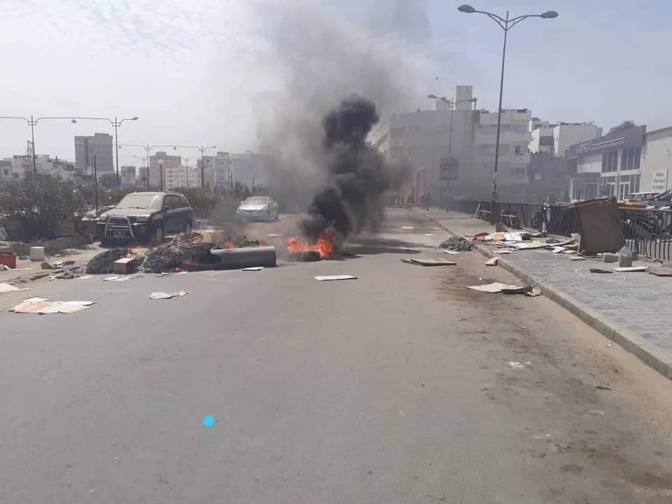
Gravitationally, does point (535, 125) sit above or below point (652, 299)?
above

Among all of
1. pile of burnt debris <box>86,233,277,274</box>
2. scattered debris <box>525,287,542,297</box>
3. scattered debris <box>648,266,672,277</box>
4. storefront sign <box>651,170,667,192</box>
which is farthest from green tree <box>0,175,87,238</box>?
storefront sign <box>651,170,667,192</box>

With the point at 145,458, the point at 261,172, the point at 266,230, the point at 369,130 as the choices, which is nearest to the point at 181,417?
the point at 145,458

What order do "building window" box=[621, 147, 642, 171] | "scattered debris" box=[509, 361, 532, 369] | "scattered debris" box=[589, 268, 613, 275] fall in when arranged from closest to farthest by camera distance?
1. "scattered debris" box=[509, 361, 532, 369]
2. "scattered debris" box=[589, 268, 613, 275]
3. "building window" box=[621, 147, 642, 171]

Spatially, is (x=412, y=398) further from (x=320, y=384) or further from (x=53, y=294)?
(x=53, y=294)

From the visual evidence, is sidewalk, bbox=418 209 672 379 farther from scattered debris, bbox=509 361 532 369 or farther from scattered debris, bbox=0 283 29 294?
scattered debris, bbox=0 283 29 294

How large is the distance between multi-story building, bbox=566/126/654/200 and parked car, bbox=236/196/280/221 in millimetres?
43434

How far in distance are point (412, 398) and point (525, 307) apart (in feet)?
14.8

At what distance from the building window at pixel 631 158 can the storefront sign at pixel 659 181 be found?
5066mm

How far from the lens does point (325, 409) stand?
167 inches

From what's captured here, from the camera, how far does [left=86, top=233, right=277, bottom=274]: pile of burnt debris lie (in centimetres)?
1229

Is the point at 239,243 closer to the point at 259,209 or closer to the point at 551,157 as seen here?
the point at 259,209

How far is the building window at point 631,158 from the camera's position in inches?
2293

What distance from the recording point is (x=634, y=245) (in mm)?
13648

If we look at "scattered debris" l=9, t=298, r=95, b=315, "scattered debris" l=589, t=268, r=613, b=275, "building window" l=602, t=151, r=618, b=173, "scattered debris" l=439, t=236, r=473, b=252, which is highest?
"building window" l=602, t=151, r=618, b=173
